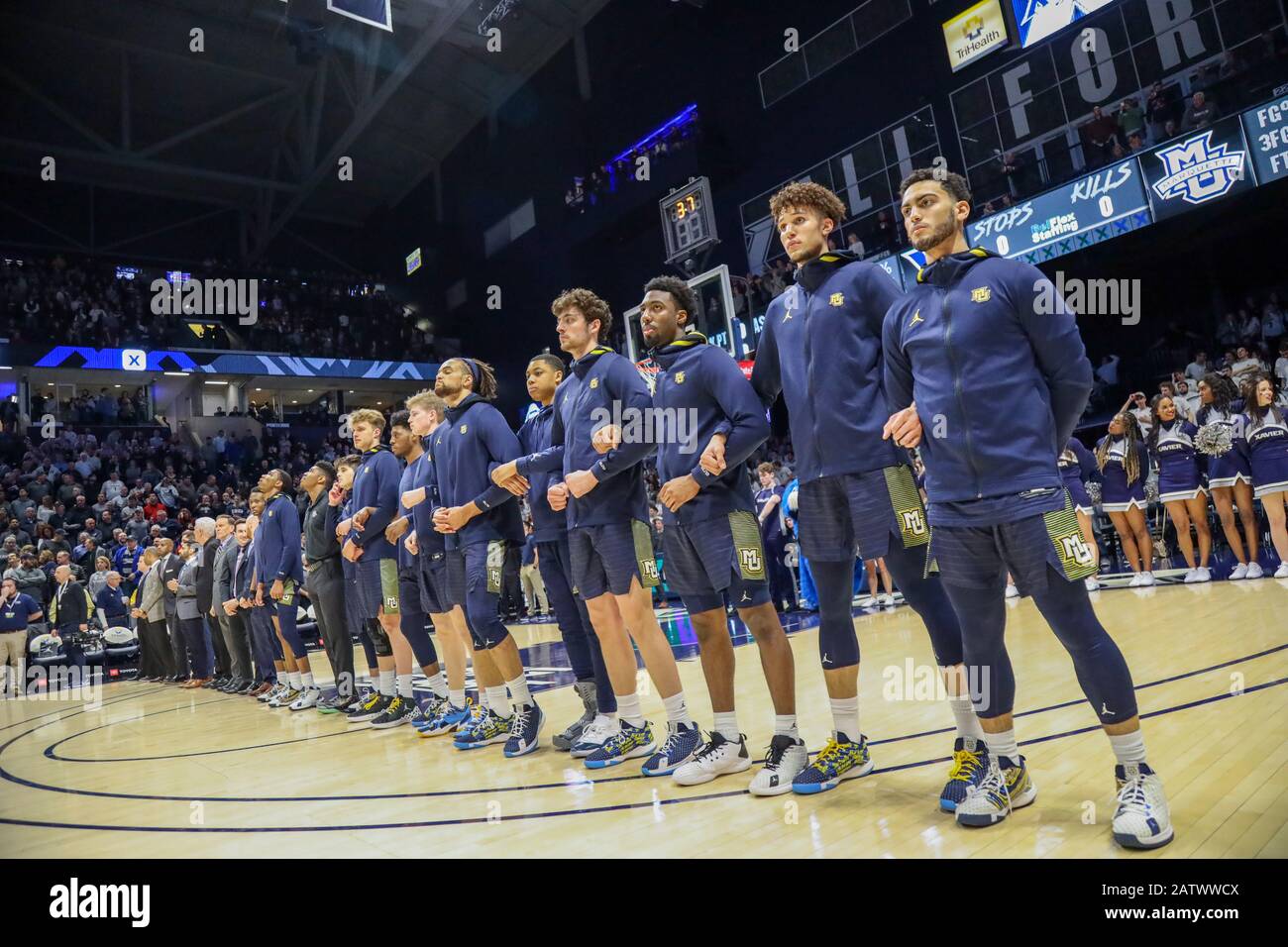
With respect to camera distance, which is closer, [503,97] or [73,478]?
[73,478]

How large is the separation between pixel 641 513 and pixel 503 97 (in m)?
22.4

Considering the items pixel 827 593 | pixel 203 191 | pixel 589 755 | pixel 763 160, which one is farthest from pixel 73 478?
pixel 827 593

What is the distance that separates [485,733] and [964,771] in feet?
8.68

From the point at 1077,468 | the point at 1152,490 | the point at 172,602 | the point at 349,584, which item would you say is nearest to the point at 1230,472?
the point at 1077,468

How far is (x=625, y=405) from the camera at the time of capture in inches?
144

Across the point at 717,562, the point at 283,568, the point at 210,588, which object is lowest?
the point at 717,562

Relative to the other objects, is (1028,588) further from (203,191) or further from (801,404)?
(203,191)

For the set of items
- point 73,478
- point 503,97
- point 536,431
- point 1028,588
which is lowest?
point 1028,588

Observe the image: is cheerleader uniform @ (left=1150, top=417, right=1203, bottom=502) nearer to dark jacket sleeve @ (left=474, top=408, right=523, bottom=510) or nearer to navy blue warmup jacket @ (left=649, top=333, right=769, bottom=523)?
navy blue warmup jacket @ (left=649, top=333, right=769, bottom=523)

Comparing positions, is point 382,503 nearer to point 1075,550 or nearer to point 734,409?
point 734,409

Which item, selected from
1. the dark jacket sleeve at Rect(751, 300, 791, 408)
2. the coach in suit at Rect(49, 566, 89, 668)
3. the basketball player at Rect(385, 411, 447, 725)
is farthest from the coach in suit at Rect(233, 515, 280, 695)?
the dark jacket sleeve at Rect(751, 300, 791, 408)

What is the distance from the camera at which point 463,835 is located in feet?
8.98

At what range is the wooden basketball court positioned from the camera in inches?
90.6

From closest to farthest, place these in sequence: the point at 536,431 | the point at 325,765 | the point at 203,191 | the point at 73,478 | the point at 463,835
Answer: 1. the point at 463,835
2. the point at 325,765
3. the point at 536,431
4. the point at 73,478
5. the point at 203,191
